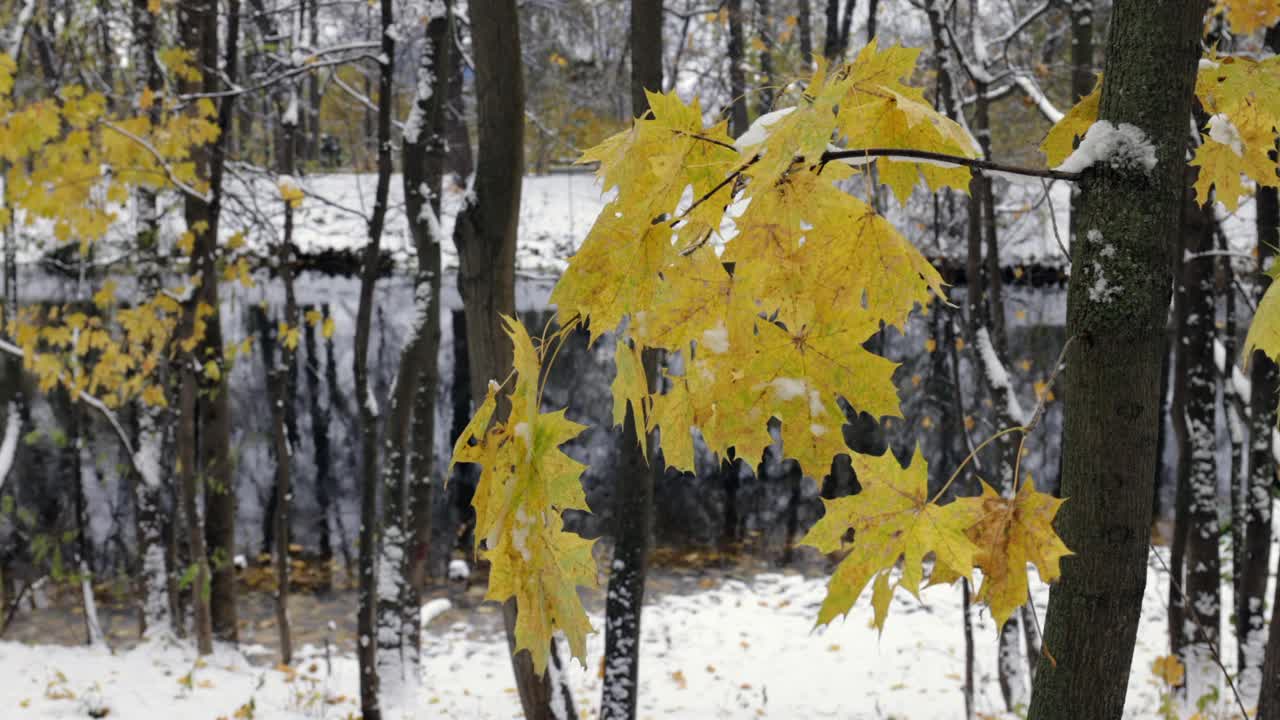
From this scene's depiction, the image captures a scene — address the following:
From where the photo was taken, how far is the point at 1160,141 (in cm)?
116

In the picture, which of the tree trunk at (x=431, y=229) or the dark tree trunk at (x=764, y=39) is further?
the dark tree trunk at (x=764, y=39)

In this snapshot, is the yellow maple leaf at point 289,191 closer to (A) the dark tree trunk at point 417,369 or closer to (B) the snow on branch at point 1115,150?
(A) the dark tree trunk at point 417,369

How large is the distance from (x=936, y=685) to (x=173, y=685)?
5156mm

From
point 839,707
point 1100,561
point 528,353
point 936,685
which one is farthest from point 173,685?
point 1100,561

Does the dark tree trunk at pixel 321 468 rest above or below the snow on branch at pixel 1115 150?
below

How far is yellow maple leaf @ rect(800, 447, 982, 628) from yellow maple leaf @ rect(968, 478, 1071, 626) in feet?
0.07

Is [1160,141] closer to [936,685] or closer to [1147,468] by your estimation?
[1147,468]

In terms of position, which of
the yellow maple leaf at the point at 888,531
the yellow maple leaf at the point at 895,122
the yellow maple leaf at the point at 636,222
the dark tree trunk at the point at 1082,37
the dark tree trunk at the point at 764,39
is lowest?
Result: the yellow maple leaf at the point at 888,531

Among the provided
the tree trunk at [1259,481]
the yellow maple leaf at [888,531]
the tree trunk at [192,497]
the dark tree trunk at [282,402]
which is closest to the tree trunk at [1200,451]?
the tree trunk at [1259,481]

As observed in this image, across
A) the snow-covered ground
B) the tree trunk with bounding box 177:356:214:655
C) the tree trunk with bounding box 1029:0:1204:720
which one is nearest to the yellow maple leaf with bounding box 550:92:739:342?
→ the tree trunk with bounding box 1029:0:1204:720

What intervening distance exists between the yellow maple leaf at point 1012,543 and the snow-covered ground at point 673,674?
12.4 feet

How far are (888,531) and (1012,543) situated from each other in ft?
0.53

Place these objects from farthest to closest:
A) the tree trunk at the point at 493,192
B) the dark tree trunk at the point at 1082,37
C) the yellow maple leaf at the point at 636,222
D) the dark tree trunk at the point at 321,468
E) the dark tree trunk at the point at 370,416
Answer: the dark tree trunk at the point at 321,468, the dark tree trunk at the point at 1082,37, the dark tree trunk at the point at 370,416, the tree trunk at the point at 493,192, the yellow maple leaf at the point at 636,222

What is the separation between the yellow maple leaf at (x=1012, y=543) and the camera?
1104mm
